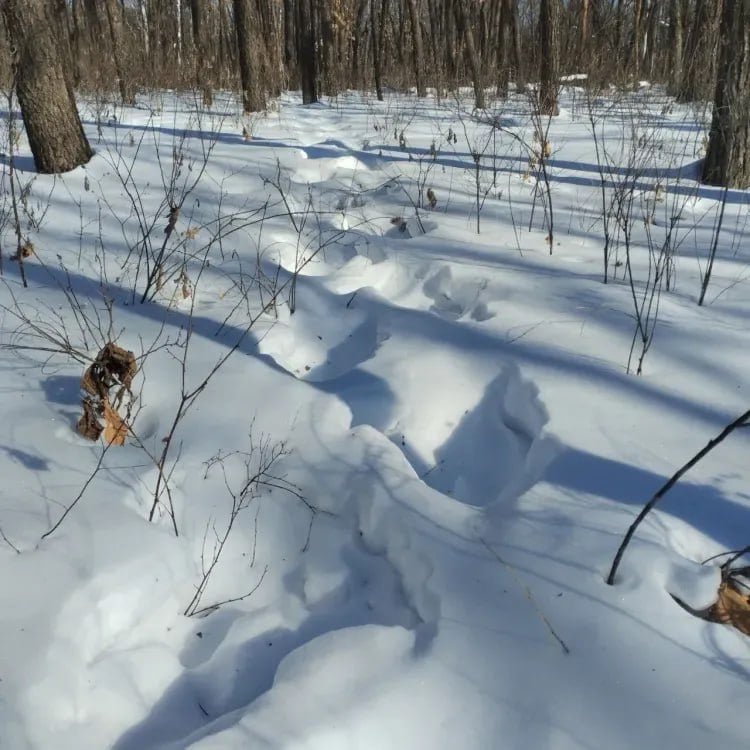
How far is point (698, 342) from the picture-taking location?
6.95ft

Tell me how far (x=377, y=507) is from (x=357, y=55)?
16966mm

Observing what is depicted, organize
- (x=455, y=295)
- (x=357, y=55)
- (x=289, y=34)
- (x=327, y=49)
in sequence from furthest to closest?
1. (x=289, y=34)
2. (x=357, y=55)
3. (x=327, y=49)
4. (x=455, y=295)

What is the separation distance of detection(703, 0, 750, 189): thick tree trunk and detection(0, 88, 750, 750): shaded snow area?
113 centimetres

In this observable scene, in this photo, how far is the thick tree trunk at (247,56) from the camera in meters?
6.68

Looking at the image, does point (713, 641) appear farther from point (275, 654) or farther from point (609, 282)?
point (609, 282)

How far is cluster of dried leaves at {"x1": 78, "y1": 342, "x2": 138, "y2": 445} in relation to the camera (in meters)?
1.75

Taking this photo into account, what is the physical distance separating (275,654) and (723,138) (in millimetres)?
3816

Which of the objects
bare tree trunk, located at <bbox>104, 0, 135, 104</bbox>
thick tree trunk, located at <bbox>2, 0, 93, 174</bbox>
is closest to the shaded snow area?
thick tree trunk, located at <bbox>2, 0, 93, 174</bbox>

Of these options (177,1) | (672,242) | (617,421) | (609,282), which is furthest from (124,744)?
(177,1)

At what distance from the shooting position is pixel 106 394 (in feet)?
5.79

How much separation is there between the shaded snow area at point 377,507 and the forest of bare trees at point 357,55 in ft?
3.03

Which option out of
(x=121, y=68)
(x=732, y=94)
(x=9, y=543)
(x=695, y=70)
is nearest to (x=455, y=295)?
(x=9, y=543)

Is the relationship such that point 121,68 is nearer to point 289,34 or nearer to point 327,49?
point 327,49

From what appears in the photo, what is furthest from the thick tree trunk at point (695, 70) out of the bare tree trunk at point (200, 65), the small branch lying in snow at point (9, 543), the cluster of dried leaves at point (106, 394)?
the small branch lying in snow at point (9, 543)
